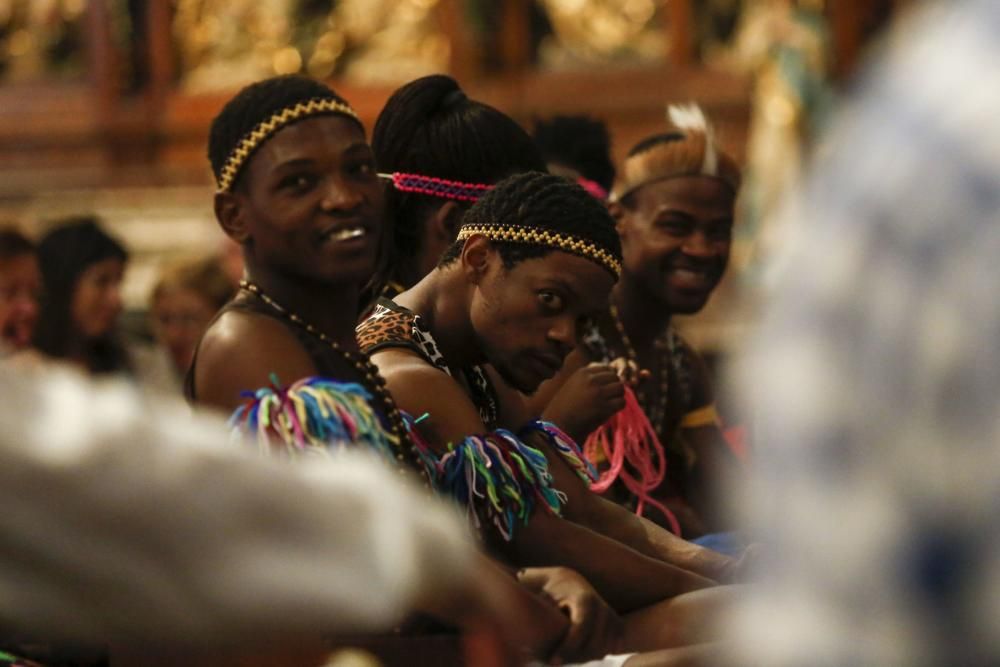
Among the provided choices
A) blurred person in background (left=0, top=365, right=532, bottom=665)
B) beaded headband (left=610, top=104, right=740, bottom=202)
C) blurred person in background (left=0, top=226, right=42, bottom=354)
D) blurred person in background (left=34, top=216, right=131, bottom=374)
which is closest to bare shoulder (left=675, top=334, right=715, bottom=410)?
beaded headband (left=610, top=104, right=740, bottom=202)

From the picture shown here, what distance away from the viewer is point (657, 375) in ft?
12.2

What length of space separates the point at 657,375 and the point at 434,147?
887mm

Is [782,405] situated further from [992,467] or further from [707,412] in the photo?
[707,412]

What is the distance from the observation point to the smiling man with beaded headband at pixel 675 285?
3.68 metres

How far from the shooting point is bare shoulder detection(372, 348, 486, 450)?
254 cm

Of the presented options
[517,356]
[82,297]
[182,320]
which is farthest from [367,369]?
[182,320]

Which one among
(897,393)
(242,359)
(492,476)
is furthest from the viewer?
(492,476)

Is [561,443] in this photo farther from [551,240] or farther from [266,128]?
[266,128]

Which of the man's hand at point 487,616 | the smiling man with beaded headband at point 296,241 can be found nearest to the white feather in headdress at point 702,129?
the smiling man with beaded headband at point 296,241

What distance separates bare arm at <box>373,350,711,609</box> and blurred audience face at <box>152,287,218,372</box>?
9.52 feet

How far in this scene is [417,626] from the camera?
2061mm

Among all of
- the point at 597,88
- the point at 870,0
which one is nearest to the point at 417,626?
the point at 597,88

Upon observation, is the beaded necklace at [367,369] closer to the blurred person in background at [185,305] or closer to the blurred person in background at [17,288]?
the blurred person in background at [17,288]

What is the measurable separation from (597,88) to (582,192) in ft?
13.5
